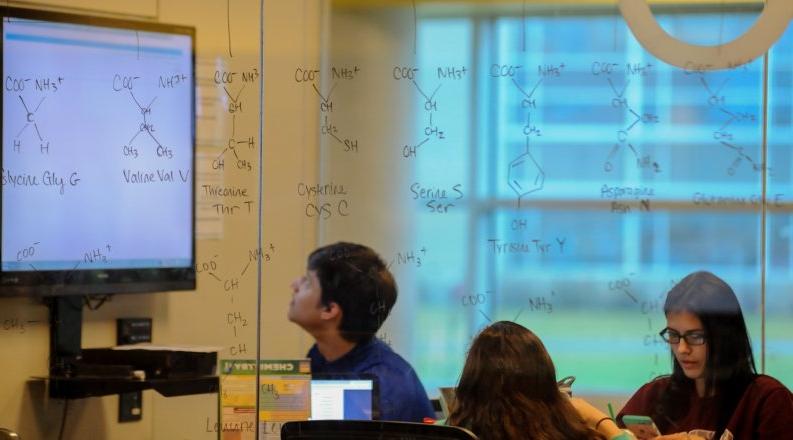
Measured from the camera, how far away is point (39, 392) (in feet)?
10.7

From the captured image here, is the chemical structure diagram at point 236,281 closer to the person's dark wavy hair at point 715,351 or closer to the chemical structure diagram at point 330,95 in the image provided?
the chemical structure diagram at point 330,95

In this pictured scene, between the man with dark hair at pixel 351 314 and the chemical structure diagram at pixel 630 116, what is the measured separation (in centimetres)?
92

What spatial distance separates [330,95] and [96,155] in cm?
84

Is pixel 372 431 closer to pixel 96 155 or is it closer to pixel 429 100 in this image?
pixel 429 100

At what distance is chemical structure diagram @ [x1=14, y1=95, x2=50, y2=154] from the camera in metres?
3.20

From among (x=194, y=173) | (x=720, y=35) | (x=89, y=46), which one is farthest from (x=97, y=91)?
(x=720, y=35)

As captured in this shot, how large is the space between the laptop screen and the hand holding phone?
862 mm

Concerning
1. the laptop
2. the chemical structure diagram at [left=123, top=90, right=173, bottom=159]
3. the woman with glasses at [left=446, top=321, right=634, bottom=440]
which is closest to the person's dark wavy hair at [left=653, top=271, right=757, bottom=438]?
the woman with glasses at [left=446, top=321, right=634, bottom=440]

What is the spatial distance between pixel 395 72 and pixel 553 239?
2.68 feet

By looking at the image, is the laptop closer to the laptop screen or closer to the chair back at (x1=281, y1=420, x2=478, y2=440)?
the laptop screen

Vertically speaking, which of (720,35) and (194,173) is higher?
(720,35)

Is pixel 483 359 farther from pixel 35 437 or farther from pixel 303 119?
pixel 35 437

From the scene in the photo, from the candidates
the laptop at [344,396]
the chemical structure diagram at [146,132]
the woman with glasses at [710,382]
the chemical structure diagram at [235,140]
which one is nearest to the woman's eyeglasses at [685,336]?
the woman with glasses at [710,382]

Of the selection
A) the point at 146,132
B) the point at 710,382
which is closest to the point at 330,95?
the point at 146,132
